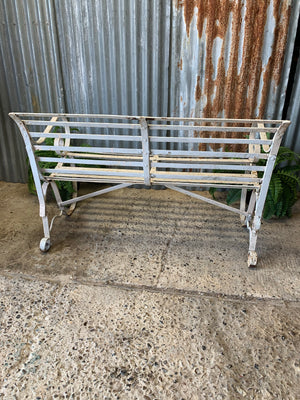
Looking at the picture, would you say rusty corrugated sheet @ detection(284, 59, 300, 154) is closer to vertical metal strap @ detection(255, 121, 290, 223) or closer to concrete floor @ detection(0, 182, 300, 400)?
concrete floor @ detection(0, 182, 300, 400)

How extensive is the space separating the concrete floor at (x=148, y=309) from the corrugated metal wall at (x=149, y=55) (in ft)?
4.89

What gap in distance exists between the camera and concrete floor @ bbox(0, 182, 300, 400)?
1.81 metres

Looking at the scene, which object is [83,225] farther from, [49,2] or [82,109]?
[49,2]

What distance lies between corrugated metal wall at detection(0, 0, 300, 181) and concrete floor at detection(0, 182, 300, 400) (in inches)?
58.7

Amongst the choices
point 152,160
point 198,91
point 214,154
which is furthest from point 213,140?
point 198,91

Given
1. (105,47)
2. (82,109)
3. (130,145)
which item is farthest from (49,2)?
(130,145)

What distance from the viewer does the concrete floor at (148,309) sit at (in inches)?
71.4

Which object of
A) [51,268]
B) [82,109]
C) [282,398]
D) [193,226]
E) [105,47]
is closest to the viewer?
[282,398]

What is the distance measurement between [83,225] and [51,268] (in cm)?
80

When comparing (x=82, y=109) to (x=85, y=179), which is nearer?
(x=85, y=179)

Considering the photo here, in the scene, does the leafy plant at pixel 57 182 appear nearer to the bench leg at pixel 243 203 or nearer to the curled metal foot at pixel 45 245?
the curled metal foot at pixel 45 245

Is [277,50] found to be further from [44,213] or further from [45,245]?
[45,245]

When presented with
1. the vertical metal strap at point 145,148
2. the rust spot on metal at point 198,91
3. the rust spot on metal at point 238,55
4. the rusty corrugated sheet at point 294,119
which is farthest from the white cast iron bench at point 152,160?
the rusty corrugated sheet at point 294,119

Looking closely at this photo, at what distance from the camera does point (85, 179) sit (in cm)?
289
